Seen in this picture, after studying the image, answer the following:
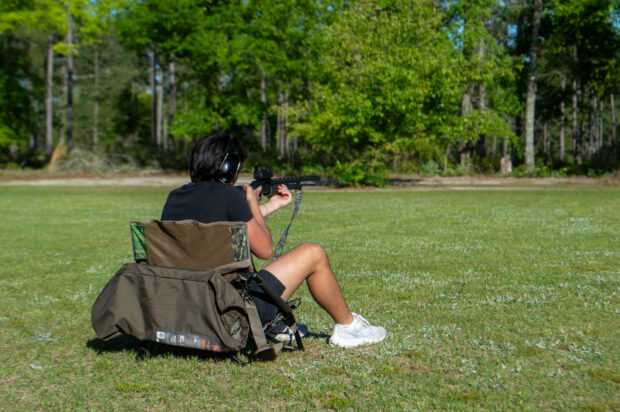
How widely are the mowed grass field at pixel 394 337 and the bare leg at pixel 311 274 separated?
425mm

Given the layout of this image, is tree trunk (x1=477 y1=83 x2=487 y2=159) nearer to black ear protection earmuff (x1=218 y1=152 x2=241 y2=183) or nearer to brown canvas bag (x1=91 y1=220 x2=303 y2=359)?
black ear protection earmuff (x1=218 y1=152 x2=241 y2=183)

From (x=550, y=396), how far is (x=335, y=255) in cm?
574

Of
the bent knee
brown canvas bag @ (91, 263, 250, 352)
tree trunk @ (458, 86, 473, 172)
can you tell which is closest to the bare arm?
the bent knee

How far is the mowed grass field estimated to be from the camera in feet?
12.1

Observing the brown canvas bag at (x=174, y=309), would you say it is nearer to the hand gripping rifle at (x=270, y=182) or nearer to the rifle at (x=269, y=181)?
the hand gripping rifle at (x=270, y=182)

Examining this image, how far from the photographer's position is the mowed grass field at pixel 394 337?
3686 millimetres

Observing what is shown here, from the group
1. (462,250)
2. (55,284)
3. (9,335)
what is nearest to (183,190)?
(9,335)

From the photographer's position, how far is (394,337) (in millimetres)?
4836

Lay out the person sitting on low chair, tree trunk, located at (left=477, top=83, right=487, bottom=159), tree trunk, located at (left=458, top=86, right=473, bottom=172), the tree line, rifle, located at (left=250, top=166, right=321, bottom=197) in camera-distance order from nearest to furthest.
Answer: the person sitting on low chair → rifle, located at (left=250, top=166, right=321, bottom=197) → the tree line → tree trunk, located at (left=458, top=86, right=473, bottom=172) → tree trunk, located at (left=477, top=83, right=487, bottom=159)

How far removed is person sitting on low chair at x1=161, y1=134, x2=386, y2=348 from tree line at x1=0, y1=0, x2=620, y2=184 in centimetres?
2068

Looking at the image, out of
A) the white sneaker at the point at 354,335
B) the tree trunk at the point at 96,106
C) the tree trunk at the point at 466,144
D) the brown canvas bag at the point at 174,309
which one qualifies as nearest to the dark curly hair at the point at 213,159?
the brown canvas bag at the point at 174,309

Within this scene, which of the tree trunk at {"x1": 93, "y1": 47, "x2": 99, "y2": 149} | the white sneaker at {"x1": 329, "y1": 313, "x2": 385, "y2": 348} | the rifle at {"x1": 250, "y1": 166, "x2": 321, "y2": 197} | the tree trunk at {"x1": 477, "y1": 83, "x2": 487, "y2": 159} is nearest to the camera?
the rifle at {"x1": 250, "y1": 166, "x2": 321, "y2": 197}

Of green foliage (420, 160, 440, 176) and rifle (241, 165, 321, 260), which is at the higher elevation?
green foliage (420, 160, 440, 176)

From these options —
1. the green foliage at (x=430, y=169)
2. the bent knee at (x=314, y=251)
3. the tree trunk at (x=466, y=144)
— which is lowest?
the bent knee at (x=314, y=251)
